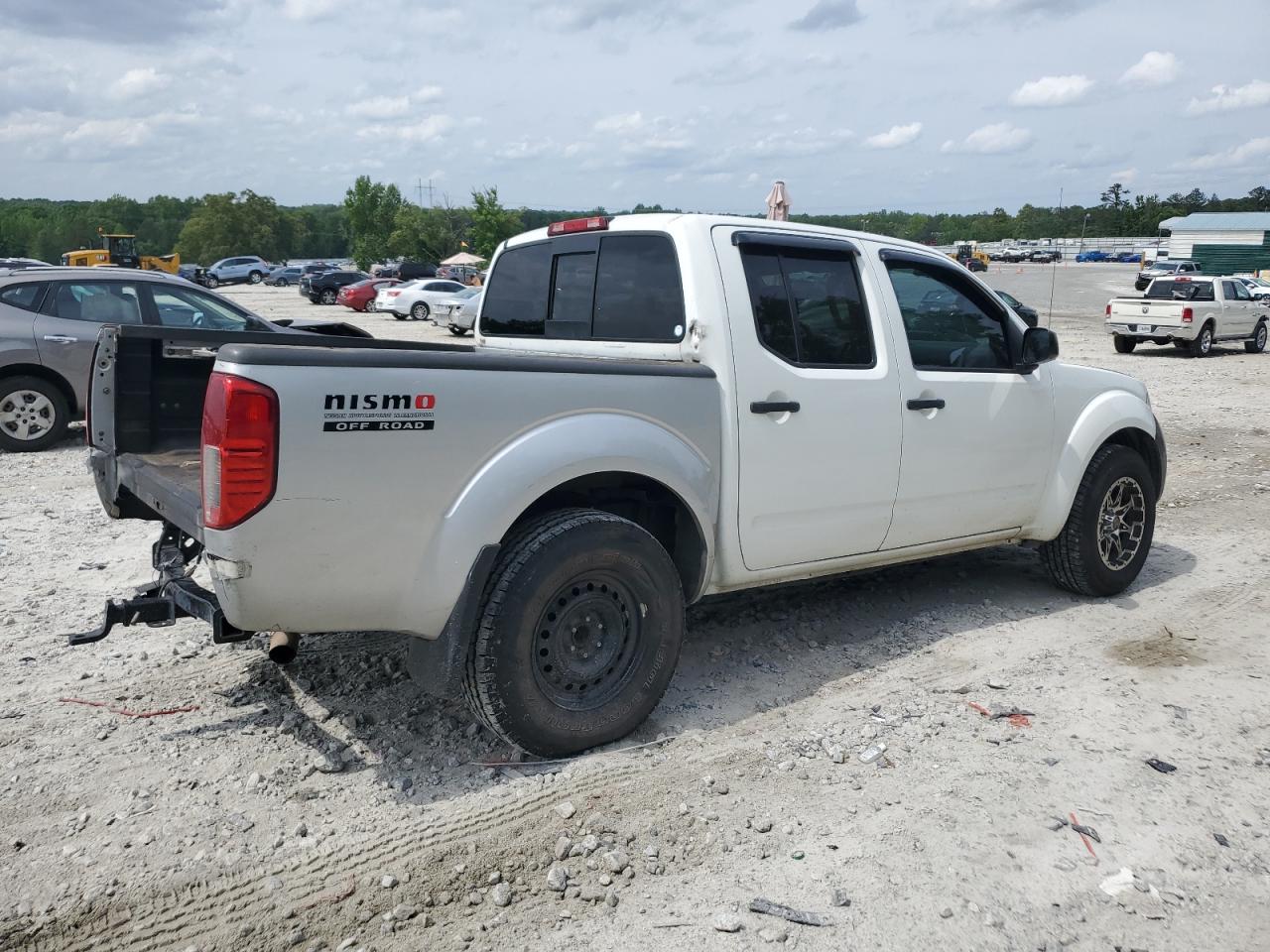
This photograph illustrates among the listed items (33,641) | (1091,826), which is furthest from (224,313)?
(1091,826)

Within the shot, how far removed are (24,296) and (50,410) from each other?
1107mm

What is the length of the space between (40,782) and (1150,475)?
19.4 feet

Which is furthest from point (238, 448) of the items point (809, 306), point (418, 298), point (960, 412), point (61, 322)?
point (418, 298)

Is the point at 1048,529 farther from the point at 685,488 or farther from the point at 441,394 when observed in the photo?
the point at 441,394

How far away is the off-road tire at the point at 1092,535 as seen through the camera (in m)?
5.73

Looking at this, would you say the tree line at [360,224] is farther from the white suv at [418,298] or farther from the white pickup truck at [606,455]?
the white pickup truck at [606,455]

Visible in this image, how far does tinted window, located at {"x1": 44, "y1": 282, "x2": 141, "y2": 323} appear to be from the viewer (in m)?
10.1

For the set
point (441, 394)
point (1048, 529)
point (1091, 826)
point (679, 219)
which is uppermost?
point (679, 219)

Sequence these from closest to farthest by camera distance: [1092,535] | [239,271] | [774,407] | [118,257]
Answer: [774,407] → [1092,535] → [118,257] → [239,271]

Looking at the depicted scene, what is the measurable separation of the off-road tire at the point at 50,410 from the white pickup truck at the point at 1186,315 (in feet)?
67.5

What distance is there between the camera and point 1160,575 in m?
6.55

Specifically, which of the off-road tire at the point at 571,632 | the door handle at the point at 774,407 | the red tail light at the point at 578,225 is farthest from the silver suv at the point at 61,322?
the off-road tire at the point at 571,632

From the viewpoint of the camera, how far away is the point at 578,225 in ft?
15.9

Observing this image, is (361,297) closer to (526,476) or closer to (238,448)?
(526,476)
